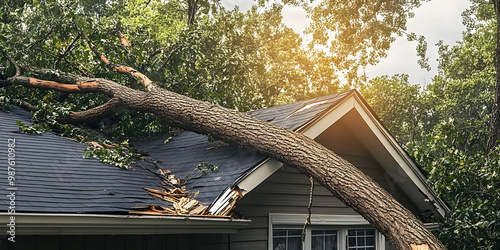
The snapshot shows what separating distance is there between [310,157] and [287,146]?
0.96ft

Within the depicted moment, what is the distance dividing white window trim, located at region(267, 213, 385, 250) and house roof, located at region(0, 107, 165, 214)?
4.96 ft

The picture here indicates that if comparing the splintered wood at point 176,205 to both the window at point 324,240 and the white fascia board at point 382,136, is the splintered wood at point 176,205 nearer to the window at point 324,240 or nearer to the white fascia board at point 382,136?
the white fascia board at point 382,136

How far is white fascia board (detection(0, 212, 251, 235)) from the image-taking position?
402cm

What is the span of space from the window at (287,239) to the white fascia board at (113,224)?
1224mm

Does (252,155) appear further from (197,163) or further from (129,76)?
(129,76)

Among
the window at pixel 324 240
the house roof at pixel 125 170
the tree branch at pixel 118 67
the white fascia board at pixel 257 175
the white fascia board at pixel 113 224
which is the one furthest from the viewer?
the tree branch at pixel 118 67

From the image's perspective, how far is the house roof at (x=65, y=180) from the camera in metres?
4.54

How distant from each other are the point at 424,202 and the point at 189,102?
13.1 ft

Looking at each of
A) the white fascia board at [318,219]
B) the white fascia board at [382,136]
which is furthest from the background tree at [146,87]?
the white fascia board at [318,219]

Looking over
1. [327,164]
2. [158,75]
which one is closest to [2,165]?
[327,164]

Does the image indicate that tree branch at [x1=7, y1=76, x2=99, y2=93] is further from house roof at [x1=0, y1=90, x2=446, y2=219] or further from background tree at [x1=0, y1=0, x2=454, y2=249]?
house roof at [x1=0, y1=90, x2=446, y2=219]

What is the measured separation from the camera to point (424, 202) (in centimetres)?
811

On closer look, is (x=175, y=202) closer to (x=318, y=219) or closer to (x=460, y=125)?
(x=318, y=219)

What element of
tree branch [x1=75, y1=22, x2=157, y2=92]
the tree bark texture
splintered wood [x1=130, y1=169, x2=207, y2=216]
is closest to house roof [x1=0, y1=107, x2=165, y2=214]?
splintered wood [x1=130, y1=169, x2=207, y2=216]
